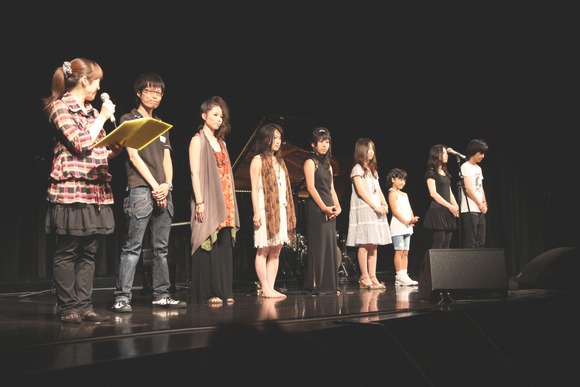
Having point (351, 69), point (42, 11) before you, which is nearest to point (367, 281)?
point (351, 69)

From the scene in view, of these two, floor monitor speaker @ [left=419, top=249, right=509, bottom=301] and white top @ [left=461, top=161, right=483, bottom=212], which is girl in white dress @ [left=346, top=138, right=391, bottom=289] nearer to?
white top @ [left=461, top=161, right=483, bottom=212]

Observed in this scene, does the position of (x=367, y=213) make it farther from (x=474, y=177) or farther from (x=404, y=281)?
(x=474, y=177)

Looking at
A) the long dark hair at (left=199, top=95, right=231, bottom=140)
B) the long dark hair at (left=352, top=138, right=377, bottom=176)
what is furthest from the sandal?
the long dark hair at (left=352, top=138, right=377, bottom=176)

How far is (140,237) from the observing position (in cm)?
374

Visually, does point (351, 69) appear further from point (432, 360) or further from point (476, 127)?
point (432, 360)

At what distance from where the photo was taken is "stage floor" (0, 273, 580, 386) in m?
1.83

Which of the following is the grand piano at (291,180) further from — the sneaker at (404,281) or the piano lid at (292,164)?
the sneaker at (404,281)

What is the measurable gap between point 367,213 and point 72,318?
11.7 feet

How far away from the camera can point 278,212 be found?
4867mm

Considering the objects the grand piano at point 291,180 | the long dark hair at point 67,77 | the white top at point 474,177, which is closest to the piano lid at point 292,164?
the grand piano at point 291,180

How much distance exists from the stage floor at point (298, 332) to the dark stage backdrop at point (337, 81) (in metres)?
2.56

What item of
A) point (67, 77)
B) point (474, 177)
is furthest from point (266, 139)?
point (474, 177)

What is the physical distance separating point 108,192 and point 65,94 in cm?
56

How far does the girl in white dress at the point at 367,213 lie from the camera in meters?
5.92
